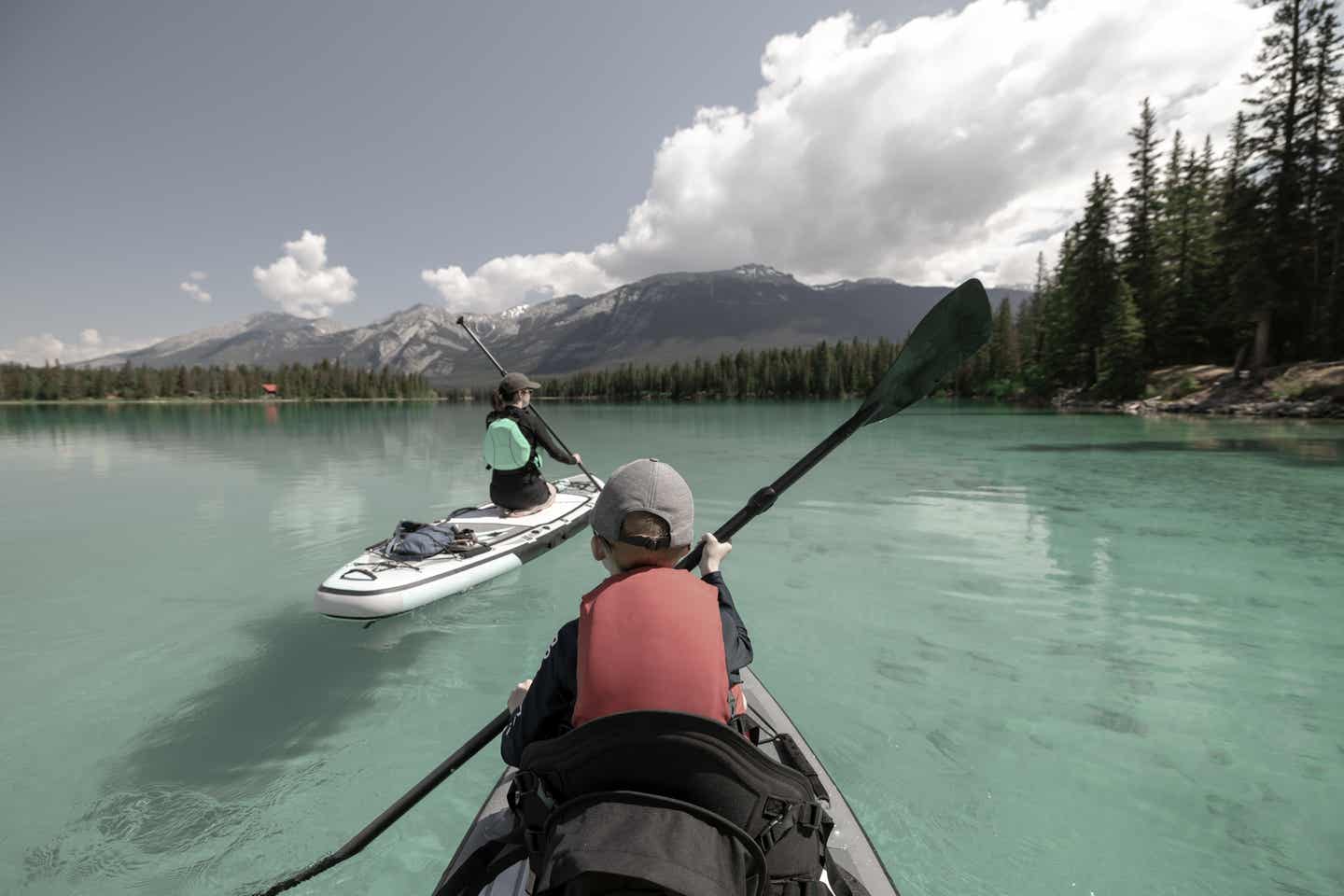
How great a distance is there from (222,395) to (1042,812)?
187568 millimetres

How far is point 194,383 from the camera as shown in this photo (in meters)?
145

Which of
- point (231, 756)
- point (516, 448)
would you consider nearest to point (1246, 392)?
point (516, 448)

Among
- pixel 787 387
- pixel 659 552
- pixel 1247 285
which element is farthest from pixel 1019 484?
pixel 787 387

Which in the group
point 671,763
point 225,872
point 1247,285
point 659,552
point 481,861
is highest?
point 1247,285

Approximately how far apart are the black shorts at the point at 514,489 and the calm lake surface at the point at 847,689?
50.8 inches

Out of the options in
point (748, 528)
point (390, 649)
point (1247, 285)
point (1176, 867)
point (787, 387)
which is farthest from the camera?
point (787, 387)

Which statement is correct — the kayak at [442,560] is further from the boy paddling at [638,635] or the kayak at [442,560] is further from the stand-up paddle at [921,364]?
the boy paddling at [638,635]

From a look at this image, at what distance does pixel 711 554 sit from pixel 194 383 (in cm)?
18848

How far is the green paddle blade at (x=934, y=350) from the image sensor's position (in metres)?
4.43

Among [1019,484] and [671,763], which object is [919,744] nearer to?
[671,763]

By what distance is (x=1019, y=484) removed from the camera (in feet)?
58.7

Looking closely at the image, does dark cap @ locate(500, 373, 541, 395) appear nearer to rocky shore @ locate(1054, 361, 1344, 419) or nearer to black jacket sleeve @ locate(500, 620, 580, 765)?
black jacket sleeve @ locate(500, 620, 580, 765)

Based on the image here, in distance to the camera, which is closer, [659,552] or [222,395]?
[659,552]

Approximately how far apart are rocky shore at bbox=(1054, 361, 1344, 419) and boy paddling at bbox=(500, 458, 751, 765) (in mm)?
47881
